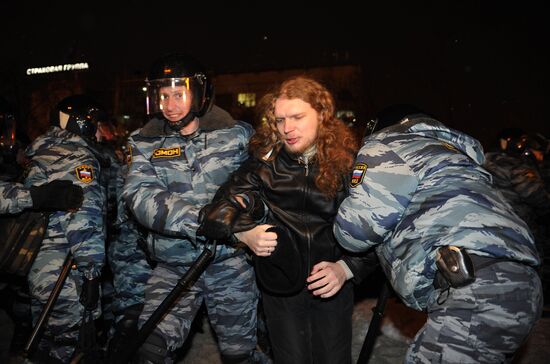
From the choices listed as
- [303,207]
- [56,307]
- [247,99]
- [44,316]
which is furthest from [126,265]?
[247,99]

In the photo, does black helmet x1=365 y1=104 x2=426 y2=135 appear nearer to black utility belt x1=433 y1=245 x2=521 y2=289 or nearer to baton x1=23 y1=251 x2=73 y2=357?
black utility belt x1=433 y1=245 x2=521 y2=289

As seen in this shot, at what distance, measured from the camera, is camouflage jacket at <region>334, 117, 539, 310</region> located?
1976 mm

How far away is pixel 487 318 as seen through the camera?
1.90 meters

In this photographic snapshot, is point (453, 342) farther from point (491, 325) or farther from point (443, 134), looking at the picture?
point (443, 134)

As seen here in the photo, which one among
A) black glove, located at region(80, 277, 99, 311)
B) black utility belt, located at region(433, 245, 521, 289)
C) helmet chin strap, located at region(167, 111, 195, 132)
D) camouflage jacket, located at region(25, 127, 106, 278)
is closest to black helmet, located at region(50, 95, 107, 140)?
camouflage jacket, located at region(25, 127, 106, 278)

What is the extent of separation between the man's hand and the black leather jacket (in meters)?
0.07

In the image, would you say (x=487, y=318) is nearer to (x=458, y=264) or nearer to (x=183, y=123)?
(x=458, y=264)

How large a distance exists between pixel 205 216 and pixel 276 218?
53 centimetres

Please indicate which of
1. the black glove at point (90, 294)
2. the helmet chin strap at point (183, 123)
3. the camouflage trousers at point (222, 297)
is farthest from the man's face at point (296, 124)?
the black glove at point (90, 294)

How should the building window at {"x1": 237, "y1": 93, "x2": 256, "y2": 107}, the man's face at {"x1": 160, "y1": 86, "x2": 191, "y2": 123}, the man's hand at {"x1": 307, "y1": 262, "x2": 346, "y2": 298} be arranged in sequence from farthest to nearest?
the building window at {"x1": 237, "y1": 93, "x2": 256, "y2": 107}
the man's face at {"x1": 160, "y1": 86, "x2": 191, "y2": 123}
the man's hand at {"x1": 307, "y1": 262, "x2": 346, "y2": 298}

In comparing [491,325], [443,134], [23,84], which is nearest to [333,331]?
[491,325]

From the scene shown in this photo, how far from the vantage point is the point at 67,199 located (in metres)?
3.57

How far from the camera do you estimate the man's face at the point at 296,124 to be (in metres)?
2.87

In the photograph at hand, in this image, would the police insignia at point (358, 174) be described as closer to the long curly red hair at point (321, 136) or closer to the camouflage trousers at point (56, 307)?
the long curly red hair at point (321, 136)
